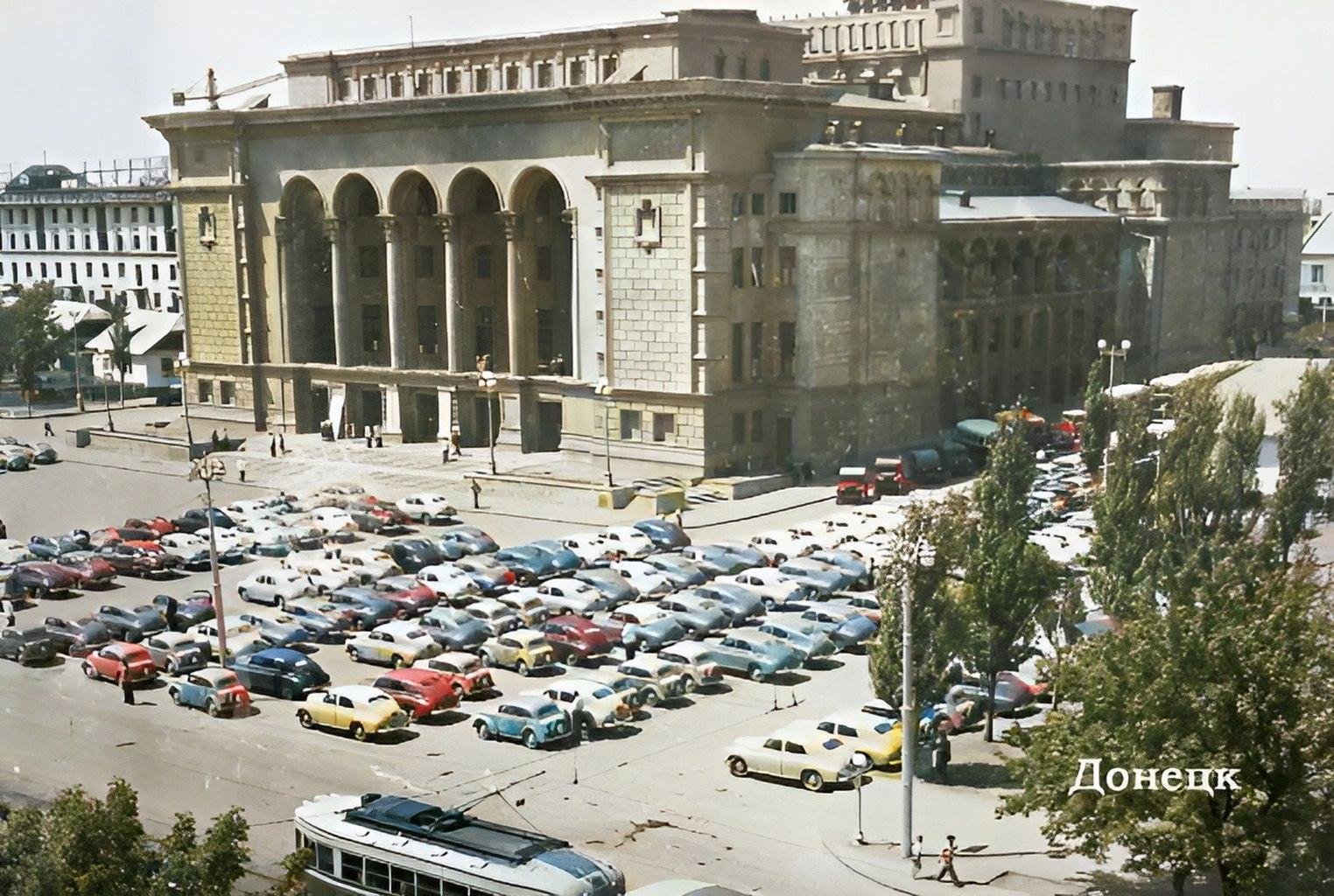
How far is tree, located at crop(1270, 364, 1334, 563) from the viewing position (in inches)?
1628

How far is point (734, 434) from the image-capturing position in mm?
69938

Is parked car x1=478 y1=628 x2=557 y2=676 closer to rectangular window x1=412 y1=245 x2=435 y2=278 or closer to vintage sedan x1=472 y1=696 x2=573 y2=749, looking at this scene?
vintage sedan x1=472 y1=696 x2=573 y2=749

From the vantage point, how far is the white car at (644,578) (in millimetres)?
Answer: 51812

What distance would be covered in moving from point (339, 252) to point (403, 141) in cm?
796

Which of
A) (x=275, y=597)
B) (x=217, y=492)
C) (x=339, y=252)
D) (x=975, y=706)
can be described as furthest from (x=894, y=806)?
(x=339, y=252)

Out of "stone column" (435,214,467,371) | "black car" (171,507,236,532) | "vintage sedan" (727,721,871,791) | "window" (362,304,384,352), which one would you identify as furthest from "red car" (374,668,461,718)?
"window" (362,304,384,352)

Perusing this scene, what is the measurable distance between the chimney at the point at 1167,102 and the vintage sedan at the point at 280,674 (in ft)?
259

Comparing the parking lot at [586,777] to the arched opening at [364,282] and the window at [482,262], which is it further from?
A: the arched opening at [364,282]

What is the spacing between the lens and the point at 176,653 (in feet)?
144

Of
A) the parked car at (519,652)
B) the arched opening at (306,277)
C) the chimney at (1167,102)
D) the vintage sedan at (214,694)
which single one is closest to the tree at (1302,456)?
the parked car at (519,652)

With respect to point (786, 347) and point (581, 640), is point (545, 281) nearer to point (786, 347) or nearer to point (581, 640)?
point (786, 347)

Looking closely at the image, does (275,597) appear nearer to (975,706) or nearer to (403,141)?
(975,706)

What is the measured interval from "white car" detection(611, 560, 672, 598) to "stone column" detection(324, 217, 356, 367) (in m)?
36.0

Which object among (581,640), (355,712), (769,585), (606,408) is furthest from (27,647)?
(606,408)
